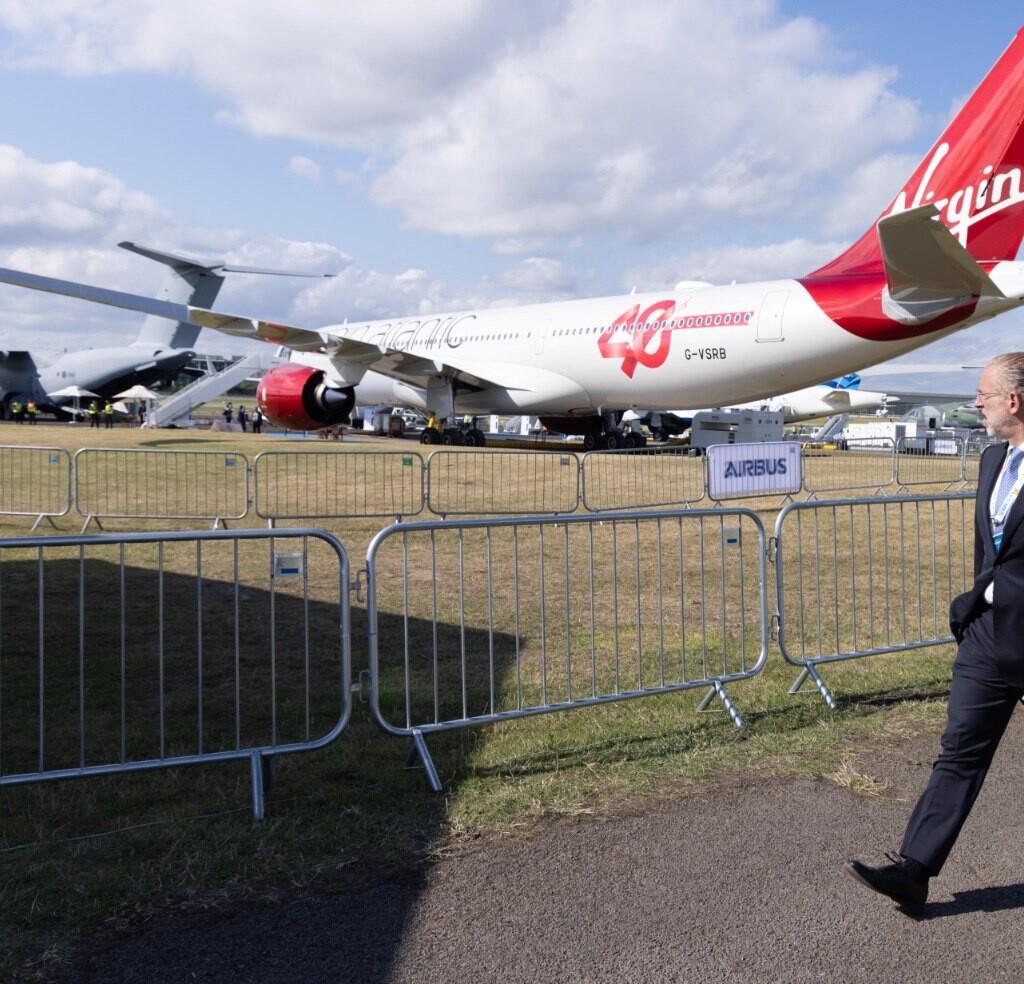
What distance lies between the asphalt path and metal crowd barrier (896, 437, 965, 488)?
12.4m

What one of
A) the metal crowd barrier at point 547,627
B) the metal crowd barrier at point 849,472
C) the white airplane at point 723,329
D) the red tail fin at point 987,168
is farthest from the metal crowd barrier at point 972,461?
the metal crowd barrier at point 547,627

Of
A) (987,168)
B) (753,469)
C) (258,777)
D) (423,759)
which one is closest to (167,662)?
(258,777)

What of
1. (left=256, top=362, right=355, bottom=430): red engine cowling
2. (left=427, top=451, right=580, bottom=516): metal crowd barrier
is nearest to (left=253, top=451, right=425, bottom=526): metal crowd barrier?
(left=427, top=451, right=580, bottom=516): metal crowd barrier

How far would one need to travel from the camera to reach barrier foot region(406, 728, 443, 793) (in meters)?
4.07

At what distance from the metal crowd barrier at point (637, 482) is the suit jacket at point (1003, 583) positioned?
10090 millimetres

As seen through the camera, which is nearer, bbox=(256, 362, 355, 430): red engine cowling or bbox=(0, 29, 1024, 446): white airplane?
bbox=(0, 29, 1024, 446): white airplane

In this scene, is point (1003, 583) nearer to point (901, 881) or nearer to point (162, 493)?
point (901, 881)

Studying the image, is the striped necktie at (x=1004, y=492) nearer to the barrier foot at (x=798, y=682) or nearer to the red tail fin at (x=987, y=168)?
the barrier foot at (x=798, y=682)

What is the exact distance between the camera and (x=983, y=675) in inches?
117

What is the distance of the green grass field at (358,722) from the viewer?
11.2ft

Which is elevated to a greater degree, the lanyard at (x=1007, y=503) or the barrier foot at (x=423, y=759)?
the lanyard at (x=1007, y=503)

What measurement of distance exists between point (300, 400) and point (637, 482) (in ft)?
40.5

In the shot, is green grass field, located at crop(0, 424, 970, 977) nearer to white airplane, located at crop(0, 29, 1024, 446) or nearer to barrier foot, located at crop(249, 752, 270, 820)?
barrier foot, located at crop(249, 752, 270, 820)

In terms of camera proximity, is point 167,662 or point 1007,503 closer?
point 1007,503
